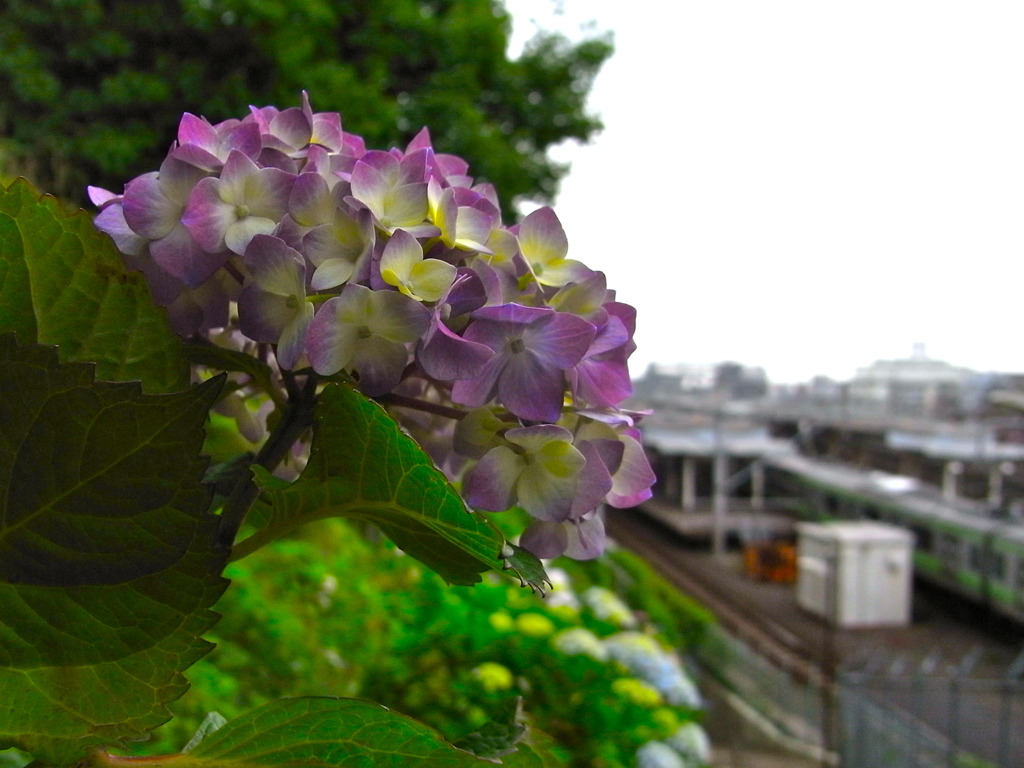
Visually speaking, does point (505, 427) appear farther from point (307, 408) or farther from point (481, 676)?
point (481, 676)

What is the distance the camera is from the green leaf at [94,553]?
26 centimetres

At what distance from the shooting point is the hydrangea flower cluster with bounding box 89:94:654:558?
0.30m

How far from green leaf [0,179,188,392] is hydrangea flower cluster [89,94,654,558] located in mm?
19

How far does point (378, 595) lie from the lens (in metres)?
2.12

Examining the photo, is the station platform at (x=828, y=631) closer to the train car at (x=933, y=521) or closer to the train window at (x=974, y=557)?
the train car at (x=933, y=521)

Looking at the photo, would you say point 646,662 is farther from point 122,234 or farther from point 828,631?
point 828,631

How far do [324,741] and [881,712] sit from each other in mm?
3890

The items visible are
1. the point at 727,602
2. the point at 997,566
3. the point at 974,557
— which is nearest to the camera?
the point at 997,566

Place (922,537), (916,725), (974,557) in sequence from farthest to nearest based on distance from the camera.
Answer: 1. (922,537)
2. (974,557)
3. (916,725)

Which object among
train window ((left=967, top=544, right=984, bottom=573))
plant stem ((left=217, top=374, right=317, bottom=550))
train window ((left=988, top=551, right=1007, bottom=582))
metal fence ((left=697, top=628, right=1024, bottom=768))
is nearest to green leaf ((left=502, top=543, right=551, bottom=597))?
plant stem ((left=217, top=374, right=317, bottom=550))

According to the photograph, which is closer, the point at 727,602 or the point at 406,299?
the point at 406,299

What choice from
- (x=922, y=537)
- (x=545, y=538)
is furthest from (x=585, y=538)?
(x=922, y=537)

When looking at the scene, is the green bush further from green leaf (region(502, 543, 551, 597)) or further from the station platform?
the station platform

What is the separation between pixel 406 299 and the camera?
0.29 m
